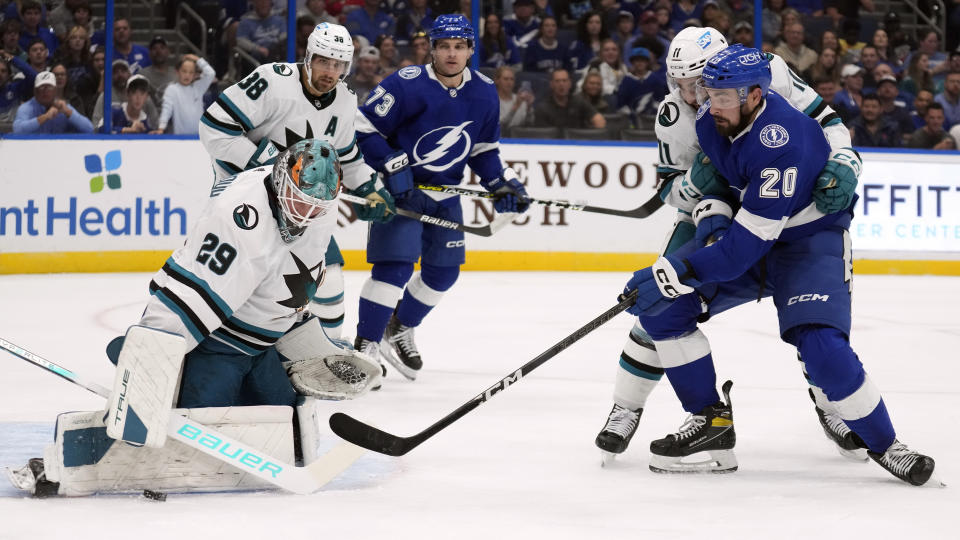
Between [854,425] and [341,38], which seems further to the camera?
[341,38]

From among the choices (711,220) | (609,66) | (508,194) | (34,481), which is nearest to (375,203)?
(508,194)

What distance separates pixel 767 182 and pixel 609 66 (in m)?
5.58

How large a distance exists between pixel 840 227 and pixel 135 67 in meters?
5.43

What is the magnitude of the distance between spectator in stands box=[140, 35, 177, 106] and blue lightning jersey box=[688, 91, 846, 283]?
17.2 feet

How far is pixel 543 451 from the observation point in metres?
3.30

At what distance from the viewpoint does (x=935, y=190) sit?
8.04 m

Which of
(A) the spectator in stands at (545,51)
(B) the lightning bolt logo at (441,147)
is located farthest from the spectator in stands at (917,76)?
(B) the lightning bolt logo at (441,147)

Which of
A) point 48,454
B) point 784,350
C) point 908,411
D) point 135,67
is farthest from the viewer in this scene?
point 135,67

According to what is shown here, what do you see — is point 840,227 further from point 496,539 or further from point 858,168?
point 496,539

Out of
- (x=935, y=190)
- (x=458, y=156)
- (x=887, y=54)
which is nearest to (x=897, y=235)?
(x=935, y=190)

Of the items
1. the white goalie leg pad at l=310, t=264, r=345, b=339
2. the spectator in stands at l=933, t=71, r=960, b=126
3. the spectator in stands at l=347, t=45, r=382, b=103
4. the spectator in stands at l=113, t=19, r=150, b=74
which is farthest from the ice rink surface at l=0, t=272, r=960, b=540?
the spectator in stands at l=933, t=71, r=960, b=126

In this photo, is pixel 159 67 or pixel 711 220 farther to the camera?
pixel 159 67

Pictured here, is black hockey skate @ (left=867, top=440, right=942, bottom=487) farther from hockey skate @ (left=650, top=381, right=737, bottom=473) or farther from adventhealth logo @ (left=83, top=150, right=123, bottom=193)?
adventhealth logo @ (left=83, top=150, right=123, bottom=193)

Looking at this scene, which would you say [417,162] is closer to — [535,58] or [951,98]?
[535,58]
